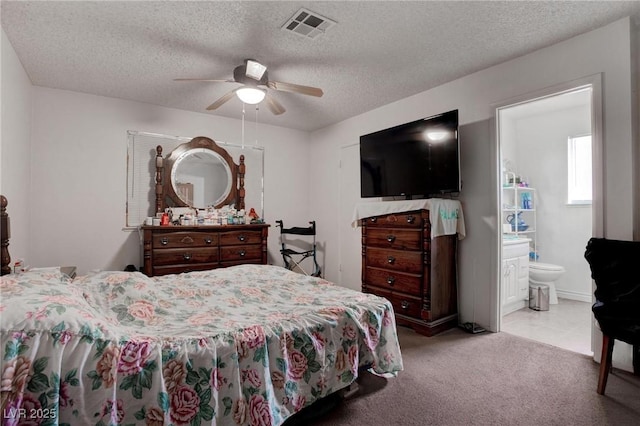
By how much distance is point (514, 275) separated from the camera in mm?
3600

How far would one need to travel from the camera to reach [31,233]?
3.21 m

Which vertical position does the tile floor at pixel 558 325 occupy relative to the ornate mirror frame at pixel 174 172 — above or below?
below

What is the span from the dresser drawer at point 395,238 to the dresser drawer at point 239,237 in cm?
138

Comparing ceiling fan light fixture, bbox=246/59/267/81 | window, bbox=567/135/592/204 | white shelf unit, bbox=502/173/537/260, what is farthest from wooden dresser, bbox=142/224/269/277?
window, bbox=567/135/592/204

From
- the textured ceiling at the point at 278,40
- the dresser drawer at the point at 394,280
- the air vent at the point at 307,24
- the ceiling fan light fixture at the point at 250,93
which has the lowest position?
the dresser drawer at the point at 394,280

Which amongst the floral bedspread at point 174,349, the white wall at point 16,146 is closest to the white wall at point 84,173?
the white wall at point 16,146

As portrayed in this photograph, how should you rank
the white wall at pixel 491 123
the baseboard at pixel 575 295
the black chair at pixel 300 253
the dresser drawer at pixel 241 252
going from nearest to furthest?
the white wall at pixel 491 123
the dresser drawer at pixel 241 252
the baseboard at pixel 575 295
the black chair at pixel 300 253

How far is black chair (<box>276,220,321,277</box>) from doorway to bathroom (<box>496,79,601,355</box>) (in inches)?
97.6

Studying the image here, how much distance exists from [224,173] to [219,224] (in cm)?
81

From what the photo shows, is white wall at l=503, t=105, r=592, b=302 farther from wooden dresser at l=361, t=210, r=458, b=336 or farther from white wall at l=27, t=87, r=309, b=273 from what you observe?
white wall at l=27, t=87, r=309, b=273

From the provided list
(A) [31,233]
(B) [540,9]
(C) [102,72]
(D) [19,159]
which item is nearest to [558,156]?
(B) [540,9]

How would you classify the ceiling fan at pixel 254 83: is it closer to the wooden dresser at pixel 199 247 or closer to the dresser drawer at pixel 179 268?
the wooden dresser at pixel 199 247

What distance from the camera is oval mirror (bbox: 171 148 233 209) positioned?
394 centimetres

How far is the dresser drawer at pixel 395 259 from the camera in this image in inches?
116
